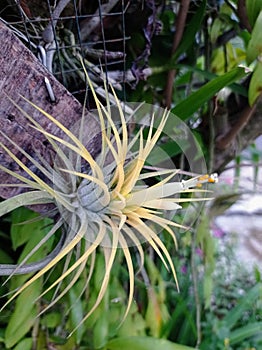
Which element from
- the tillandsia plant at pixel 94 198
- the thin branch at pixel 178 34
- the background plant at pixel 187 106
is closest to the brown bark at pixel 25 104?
the tillandsia plant at pixel 94 198

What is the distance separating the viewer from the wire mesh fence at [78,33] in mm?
380

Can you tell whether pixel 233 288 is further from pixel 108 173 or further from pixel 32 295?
pixel 108 173

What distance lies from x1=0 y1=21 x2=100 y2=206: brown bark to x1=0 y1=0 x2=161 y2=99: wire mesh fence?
4cm

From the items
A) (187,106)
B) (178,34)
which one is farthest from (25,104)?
(178,34)

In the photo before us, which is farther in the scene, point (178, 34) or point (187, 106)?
point (178, 34)

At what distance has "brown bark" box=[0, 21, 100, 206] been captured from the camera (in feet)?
1.03

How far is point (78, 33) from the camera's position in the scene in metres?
0.37

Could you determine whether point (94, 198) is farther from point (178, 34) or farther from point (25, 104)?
point (178, 34)

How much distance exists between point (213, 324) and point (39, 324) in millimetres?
562

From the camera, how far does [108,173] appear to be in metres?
0.34

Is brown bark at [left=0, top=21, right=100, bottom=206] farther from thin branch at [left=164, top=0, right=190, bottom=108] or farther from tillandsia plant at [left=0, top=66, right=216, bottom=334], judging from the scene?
thin branch at [left=164, top=0, right=190, bottom=108]

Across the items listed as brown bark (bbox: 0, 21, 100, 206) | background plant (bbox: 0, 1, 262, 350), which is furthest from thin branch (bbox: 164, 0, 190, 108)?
brown bark (bbox: 0, 21, 100, 206)

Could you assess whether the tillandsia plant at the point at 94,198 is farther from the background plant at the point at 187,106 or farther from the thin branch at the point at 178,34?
the thin branch at the point at 178,34

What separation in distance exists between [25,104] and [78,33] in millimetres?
87
